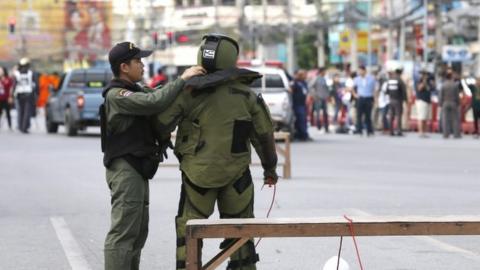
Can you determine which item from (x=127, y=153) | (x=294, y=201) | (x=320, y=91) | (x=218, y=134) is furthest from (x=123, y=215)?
(x=320, y=91)

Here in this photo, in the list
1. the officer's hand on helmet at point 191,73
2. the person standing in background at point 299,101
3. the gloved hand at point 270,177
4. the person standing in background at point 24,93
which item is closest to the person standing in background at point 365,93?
the person standing in background at point 299,101

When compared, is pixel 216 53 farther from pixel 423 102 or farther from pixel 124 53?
pixel 423 102

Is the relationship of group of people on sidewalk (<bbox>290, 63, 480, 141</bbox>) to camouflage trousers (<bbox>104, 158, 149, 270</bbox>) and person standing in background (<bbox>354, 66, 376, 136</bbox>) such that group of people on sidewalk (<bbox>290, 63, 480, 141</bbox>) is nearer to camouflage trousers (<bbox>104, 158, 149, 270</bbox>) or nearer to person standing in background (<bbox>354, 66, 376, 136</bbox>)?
person standing in background (<bbox>354, 66, 376, 136</bbox>)

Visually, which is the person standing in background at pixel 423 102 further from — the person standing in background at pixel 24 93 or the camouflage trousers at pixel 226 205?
the camouflage trousers at pixel 226 205

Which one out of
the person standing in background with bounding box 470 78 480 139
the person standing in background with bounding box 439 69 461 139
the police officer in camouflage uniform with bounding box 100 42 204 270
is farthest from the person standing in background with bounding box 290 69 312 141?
the police officer in camouflage uniform with bounding box 100 42 204 270

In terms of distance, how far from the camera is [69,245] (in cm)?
1176

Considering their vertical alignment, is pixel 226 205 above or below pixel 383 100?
above

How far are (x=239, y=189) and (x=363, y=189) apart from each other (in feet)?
31.1

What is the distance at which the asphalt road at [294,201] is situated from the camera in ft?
36.0

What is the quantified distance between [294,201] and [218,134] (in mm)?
7713

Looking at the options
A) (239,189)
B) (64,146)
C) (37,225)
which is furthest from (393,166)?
(239,189)

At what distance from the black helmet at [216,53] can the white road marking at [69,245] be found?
3.05 metres

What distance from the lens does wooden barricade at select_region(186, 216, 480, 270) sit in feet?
23.7

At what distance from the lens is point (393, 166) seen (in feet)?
73.0
